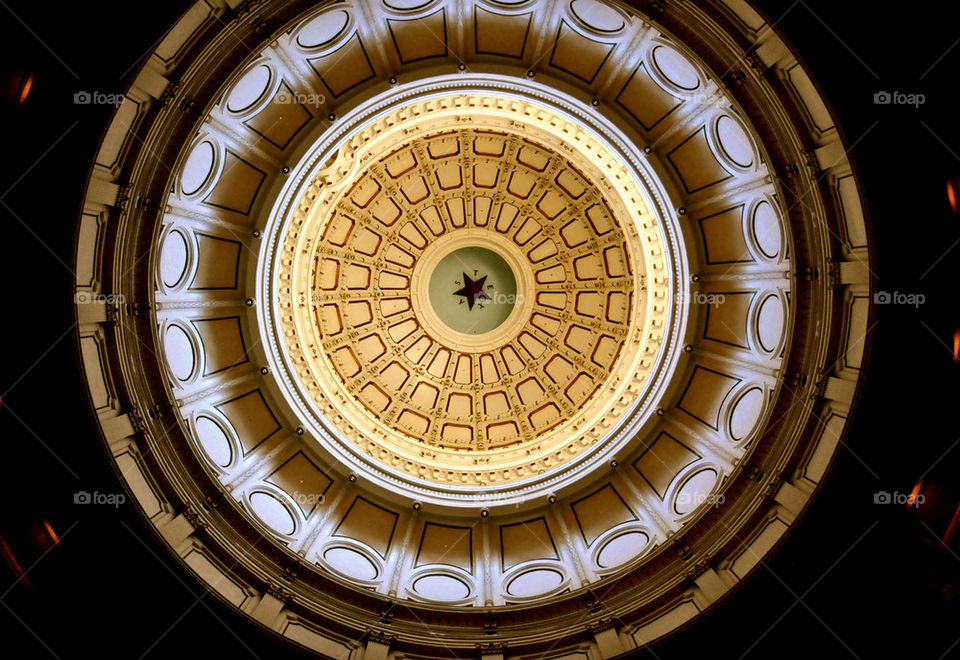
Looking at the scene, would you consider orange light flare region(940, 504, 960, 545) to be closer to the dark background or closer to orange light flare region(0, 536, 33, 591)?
the dark background

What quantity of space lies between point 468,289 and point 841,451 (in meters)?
12.8

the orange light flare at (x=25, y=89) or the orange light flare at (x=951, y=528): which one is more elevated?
the orange light flare at (x=25, y=89)

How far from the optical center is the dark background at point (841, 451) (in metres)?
10.1

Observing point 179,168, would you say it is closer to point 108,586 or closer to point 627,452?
point 108,586

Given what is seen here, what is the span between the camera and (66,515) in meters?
11.5

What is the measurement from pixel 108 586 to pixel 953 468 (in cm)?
1619

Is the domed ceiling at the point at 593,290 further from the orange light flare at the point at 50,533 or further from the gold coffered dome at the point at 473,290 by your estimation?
the orange light flare at the point at 50,533

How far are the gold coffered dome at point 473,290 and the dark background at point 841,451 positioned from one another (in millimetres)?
6276

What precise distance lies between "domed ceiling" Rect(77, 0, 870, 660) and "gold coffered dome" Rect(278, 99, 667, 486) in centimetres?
13

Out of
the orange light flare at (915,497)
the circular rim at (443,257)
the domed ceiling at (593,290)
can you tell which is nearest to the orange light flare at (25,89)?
the domed ceiling at (593,290)

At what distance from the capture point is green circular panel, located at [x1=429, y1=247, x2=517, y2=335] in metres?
21.6

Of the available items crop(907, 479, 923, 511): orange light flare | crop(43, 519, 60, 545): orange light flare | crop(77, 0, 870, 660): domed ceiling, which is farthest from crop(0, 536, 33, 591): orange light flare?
crop(907, 479, 923, 511): orange light flare

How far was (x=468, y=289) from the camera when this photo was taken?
21547mm

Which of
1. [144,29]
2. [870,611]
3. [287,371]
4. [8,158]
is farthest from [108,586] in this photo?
[870,611]
